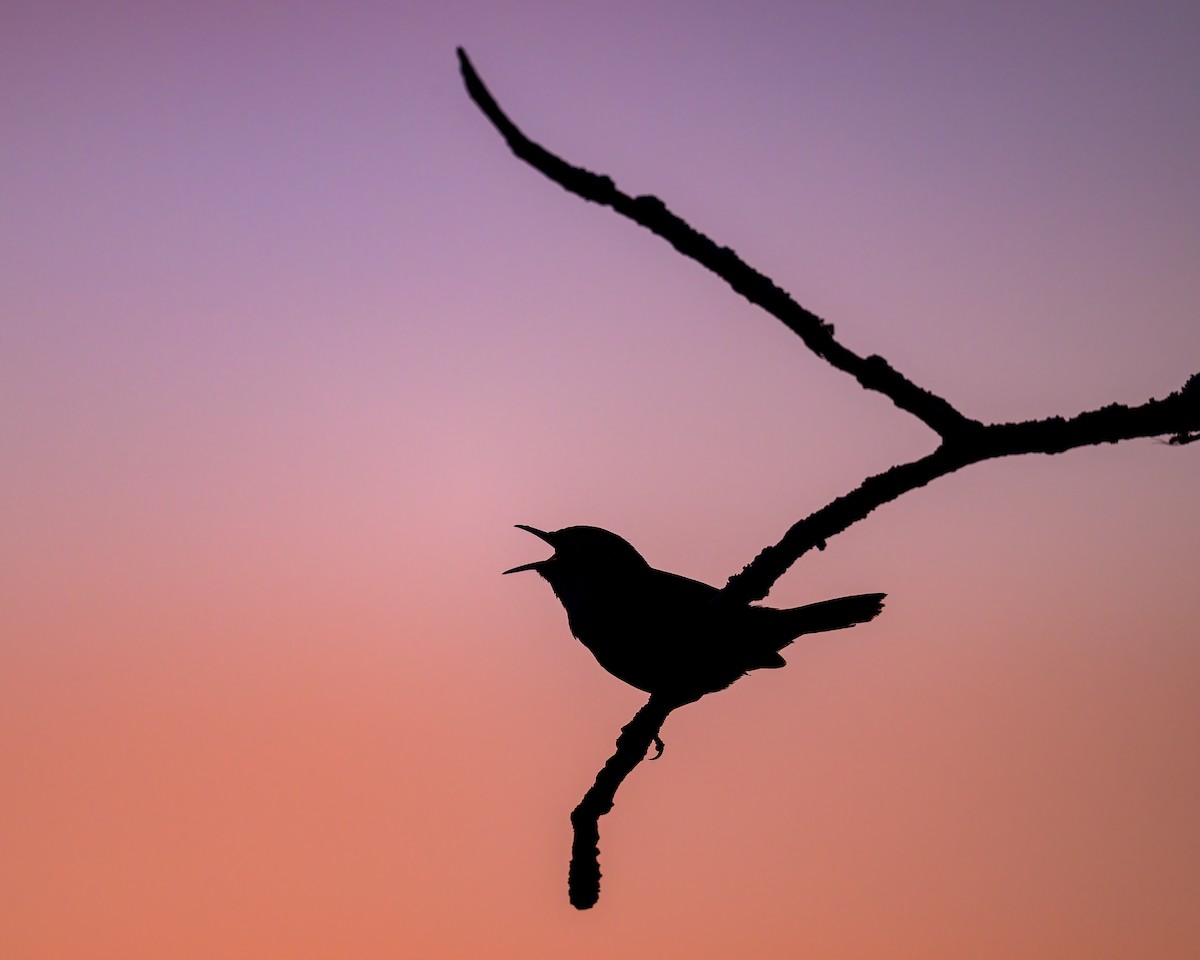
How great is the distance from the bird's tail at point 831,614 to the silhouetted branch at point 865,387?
1.70 m

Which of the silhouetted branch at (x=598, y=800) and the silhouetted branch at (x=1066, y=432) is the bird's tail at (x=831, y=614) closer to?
the silhouetted branch at (x=598, y=800)

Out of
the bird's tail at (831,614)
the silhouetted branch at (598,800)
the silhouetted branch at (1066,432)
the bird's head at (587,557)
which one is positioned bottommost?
the silhouetted branch at (598,800)

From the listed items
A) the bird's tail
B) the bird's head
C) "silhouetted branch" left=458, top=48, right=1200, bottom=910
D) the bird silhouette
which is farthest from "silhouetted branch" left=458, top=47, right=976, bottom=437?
the bird's head

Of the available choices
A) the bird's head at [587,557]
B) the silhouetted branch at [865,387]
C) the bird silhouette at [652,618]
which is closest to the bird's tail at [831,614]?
the bird silhouette at [652,618]

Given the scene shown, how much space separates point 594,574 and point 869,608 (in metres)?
1.27

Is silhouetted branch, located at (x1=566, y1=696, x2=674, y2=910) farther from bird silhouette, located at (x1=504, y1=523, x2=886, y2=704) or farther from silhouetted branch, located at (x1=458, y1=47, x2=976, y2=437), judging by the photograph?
silhouetted branch, located at (x1=458, y1=47, x2=976, y2=437)

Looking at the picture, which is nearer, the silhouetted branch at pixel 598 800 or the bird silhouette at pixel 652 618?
the silhouetted branch at pixel 598 800

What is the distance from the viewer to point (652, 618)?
14.4ft

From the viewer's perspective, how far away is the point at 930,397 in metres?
2.26

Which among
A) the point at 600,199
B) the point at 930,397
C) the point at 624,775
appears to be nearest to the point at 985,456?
the point at 930,397

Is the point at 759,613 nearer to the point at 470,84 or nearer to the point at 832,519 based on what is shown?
the point at 832,519

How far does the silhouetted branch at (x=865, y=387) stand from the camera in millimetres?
1766

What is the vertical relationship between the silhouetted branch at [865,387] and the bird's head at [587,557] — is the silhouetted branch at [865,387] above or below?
below

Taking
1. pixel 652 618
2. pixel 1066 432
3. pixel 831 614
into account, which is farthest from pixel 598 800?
pixel 1066 432
